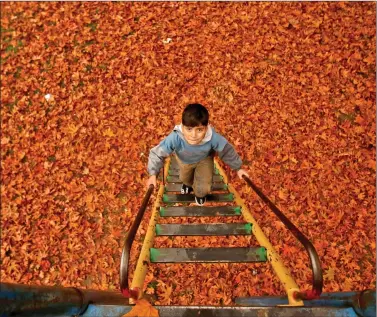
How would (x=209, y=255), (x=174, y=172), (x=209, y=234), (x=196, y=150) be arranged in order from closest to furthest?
(x=209, y=255) → (x=209, y=234) → (x=196, y=150) → (x=174, y=172)

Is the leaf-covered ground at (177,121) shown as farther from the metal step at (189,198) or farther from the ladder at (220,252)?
the ladder at (220,252)

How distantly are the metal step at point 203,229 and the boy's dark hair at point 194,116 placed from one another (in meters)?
0.94

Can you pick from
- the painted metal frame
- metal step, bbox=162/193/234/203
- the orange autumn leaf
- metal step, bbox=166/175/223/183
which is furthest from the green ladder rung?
the orange autumn leaf

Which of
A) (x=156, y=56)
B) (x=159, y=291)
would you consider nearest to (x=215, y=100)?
(x=156, y=56)

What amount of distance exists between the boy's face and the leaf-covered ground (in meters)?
1.78

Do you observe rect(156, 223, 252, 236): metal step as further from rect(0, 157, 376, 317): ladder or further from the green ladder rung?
the green ladder rung

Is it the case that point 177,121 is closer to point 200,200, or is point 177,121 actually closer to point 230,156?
point 200,200

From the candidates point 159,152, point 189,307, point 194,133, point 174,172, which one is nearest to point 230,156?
point 194,133

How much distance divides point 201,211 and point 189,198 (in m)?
0.55

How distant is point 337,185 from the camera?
467 centimetres

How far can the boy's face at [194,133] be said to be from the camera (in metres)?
2.94

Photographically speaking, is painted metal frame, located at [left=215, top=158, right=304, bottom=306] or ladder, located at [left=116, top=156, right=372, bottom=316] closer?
ladder, located at [left=116, top=156, right=372, bottom=316]

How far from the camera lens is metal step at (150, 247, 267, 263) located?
2.38m

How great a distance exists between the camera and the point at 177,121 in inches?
215
